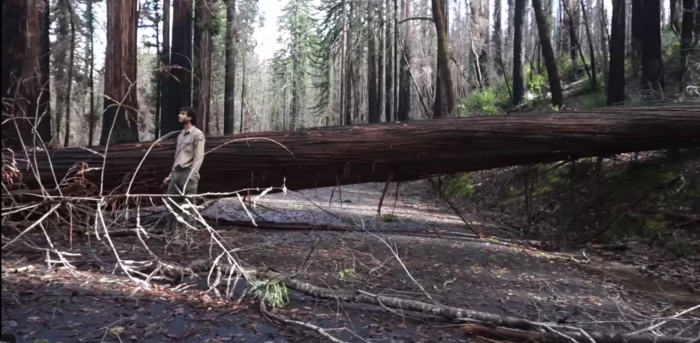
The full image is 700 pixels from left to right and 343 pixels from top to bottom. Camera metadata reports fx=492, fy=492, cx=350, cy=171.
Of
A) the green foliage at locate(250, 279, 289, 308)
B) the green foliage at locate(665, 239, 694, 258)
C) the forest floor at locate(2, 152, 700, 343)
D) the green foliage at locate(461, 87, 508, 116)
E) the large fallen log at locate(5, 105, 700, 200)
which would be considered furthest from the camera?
the green foliage at locate(461, 87, 508, 116)

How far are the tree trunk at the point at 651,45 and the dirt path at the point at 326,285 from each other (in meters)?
6.74

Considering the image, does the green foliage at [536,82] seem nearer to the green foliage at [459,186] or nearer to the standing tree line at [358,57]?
the standing tree line at [358,57]

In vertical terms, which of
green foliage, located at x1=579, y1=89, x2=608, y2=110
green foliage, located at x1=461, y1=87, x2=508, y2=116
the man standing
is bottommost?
the man standing

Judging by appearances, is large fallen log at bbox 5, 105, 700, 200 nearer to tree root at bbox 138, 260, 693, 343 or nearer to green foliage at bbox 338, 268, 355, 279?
green foliage at bbox 338, 268, 355, 279

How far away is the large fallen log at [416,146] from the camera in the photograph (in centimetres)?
805

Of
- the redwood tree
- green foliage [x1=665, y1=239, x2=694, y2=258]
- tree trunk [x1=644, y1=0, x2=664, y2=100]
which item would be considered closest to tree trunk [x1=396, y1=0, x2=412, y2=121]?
the redwood tree

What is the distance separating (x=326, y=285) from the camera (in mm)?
5418

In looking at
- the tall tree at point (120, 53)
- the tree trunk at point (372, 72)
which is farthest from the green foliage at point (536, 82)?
the tall tree at point (120, 53)

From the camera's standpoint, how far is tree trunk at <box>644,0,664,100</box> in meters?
12.2

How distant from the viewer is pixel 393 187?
22375 millimetres

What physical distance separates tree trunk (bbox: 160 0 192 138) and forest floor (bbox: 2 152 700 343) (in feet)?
19.2

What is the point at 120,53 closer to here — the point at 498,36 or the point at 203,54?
the point at 203,54

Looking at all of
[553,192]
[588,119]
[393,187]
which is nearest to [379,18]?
[393,187]

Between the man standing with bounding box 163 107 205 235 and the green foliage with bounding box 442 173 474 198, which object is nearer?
the man standing with bounding box 163 107 205 235
